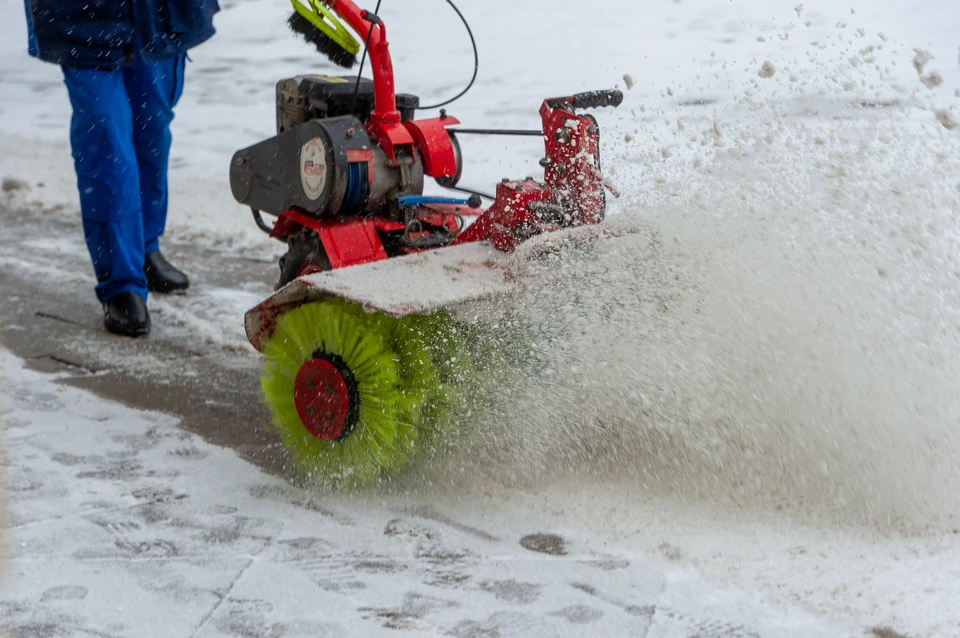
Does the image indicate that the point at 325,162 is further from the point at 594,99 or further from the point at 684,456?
the point at 684,456

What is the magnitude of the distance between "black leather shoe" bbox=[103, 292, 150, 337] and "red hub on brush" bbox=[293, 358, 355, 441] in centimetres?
129

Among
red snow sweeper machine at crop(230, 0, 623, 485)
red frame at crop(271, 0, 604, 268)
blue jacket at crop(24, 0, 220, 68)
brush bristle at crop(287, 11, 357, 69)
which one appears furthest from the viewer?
blue jacket at crop(24, 0, 220, 68)

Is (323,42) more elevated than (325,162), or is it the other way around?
(323,42)

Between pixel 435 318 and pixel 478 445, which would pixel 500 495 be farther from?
pixel 435 318

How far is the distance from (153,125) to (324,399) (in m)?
1.87

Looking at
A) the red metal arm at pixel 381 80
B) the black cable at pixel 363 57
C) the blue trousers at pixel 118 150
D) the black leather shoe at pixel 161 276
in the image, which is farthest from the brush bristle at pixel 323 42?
the black leather shoe at pixel 161 276

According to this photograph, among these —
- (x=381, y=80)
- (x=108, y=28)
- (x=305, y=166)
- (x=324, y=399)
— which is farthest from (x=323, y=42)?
(x=324, y=399)

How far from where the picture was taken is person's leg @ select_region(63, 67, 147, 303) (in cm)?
325

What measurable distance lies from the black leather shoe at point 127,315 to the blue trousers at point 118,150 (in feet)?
→ 0.09

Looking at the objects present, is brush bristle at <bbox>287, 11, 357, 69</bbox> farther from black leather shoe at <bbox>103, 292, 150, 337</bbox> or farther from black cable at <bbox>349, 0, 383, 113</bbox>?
black leather shoe at <bbox>103, 292, 150, 337</bbox>

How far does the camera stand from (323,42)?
121 inches

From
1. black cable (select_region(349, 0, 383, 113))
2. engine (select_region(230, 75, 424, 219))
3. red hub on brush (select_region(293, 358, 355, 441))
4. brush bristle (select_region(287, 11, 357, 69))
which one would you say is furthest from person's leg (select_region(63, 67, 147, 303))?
red hub on brush (select_region(293, 358, 355, 441))

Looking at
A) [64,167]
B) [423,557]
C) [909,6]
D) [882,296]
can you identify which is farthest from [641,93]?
[423,557]

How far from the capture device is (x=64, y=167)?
5.34 metres
